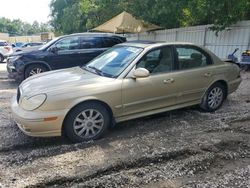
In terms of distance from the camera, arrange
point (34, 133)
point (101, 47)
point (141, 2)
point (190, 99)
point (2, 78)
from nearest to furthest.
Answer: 1. point (34, 133)
2. point (190, 99)
3. point (101, 47)
4. point (2, 78)
5. point (141, 2)

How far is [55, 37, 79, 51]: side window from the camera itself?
32.3ft

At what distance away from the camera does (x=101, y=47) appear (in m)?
10.4

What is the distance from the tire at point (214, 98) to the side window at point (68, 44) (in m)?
5.37

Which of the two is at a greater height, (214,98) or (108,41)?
(108,41)

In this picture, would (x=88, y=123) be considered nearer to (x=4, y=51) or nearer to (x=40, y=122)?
(x=40, y=122)

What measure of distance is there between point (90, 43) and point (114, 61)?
16.7ft

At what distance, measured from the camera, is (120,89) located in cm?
486

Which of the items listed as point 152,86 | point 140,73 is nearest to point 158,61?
point 152,86

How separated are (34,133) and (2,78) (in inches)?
324

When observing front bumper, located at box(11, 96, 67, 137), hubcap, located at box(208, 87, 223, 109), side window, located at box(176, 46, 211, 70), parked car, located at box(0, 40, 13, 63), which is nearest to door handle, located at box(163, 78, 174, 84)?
side window, located at box(176, 46, 211, 70)

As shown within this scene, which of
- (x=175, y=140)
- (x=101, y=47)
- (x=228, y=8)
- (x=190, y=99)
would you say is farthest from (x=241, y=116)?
(x=228, y=8)

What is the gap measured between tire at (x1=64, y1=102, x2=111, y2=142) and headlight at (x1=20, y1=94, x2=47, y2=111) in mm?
448

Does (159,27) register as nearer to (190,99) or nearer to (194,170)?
(190,99)

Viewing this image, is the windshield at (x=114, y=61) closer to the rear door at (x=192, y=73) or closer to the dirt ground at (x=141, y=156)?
the rear door at (x=192, y=73)
